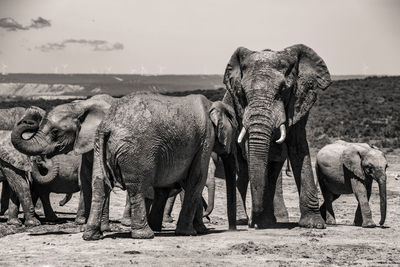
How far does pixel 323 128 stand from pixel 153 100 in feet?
112

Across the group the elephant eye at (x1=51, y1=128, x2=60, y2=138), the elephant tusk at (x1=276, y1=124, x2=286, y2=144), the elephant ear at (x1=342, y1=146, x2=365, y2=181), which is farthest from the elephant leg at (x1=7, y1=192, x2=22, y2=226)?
the elephant ear at (x1=342, y1=146, x2=365, y2=181)

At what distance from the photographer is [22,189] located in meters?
16.6

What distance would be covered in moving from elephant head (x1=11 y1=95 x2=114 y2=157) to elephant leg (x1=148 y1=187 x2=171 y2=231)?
4.26 ft

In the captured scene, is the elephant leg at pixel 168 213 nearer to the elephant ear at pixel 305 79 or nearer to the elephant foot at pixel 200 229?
the elephant foot at pixel 200 229

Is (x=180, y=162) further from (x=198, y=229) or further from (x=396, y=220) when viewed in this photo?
(x=396, y=220)

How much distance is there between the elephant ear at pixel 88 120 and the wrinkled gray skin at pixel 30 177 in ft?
2.79

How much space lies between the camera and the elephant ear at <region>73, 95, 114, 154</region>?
46.2ft

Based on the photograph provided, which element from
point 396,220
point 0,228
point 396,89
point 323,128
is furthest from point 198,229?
point 396,89

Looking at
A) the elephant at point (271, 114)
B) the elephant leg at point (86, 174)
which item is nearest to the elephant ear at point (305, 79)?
the elephant at point (271, 114)

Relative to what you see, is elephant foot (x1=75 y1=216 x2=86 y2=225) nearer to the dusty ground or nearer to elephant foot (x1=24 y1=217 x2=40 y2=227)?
the dusty ground

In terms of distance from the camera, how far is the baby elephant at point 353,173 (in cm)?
1627

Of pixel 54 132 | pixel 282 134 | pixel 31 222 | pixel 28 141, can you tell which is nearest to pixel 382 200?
pixel 282 134

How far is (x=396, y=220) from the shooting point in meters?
18.8

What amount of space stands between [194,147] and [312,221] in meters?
2.82
